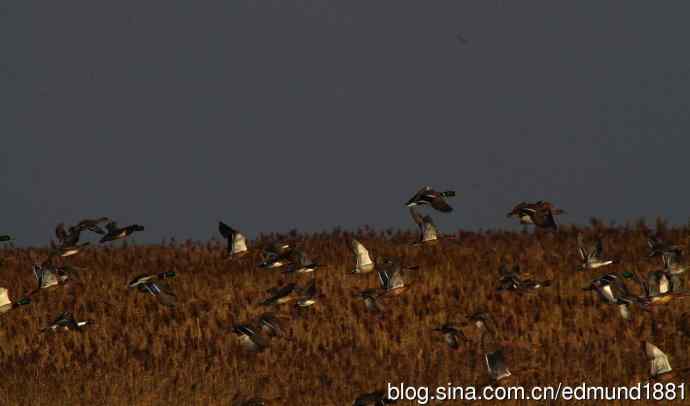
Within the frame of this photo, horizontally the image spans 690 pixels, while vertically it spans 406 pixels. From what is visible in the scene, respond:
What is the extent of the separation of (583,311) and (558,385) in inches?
130

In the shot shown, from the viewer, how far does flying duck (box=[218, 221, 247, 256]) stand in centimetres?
1709

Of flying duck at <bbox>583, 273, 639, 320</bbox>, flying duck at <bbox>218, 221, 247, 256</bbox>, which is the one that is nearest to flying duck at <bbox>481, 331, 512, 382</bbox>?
flying duck at <bbox>583, 273, 639, 320</bbox>

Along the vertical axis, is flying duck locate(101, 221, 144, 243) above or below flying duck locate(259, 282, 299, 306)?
above

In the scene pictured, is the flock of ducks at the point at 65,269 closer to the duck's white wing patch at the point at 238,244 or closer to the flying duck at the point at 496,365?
the duck's white wing patch at the point at 238,244

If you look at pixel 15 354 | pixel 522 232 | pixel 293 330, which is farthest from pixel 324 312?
pixel 522 232

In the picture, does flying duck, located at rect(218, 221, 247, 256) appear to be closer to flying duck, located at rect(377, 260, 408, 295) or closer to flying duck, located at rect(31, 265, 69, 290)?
flying duck, located at rect(377, 260, 408, 295)

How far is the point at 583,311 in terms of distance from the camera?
1695 centimetres

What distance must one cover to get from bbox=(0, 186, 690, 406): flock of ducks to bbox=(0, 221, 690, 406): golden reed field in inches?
7.1

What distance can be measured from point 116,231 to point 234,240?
1660 millimetres

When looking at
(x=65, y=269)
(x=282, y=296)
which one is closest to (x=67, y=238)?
(x=65, y=269)

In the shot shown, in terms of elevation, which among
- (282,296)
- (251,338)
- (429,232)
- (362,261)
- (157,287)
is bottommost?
(251,338)

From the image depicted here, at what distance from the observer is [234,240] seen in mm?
17422

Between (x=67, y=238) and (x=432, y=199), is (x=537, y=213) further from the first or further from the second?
(x=67, y=238)

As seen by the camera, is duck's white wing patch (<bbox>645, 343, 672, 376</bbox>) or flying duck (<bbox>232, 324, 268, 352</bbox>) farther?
flying duck (<bbox>232, 324, 268, 352</bbox>)
